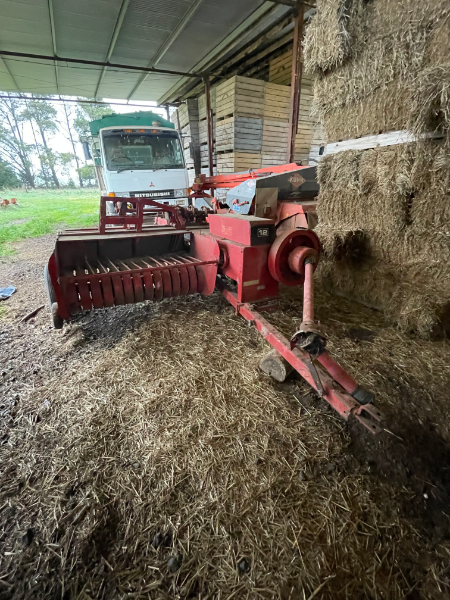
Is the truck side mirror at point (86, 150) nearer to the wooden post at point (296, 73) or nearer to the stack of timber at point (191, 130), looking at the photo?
the stack of timber at point (191, 130)

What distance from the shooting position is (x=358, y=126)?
336 centimetres

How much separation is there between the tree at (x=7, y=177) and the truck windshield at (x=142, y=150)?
27.5m

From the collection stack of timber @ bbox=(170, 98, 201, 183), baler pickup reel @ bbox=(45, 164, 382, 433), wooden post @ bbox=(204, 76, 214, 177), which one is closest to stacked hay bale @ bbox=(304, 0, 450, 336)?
baler pickup reel @ bbox=(45, 164, 382, 433)

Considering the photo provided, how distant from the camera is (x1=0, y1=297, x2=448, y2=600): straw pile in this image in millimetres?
1371

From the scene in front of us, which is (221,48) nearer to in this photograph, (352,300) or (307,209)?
(307,209)

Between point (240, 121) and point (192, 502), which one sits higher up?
point (240, 121)

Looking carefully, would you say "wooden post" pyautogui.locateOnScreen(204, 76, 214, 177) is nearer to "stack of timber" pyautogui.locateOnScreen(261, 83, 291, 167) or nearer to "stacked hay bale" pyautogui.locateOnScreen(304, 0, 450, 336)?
"stack of timber" pyautogui.locateOnScreen(261, 83, 291, 167)

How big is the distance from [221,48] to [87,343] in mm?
9466

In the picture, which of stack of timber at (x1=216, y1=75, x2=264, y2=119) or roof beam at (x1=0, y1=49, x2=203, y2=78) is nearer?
stack of timber at (x1=216, y1=75, x2=264, y2=119)

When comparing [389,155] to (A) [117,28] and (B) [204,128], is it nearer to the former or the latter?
(A) [117,28]

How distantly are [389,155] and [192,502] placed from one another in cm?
355

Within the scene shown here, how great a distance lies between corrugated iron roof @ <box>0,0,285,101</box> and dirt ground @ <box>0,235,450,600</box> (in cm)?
772

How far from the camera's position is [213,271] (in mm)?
3340

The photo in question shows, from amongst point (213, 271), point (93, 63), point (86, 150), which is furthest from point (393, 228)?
point (93, 63)
